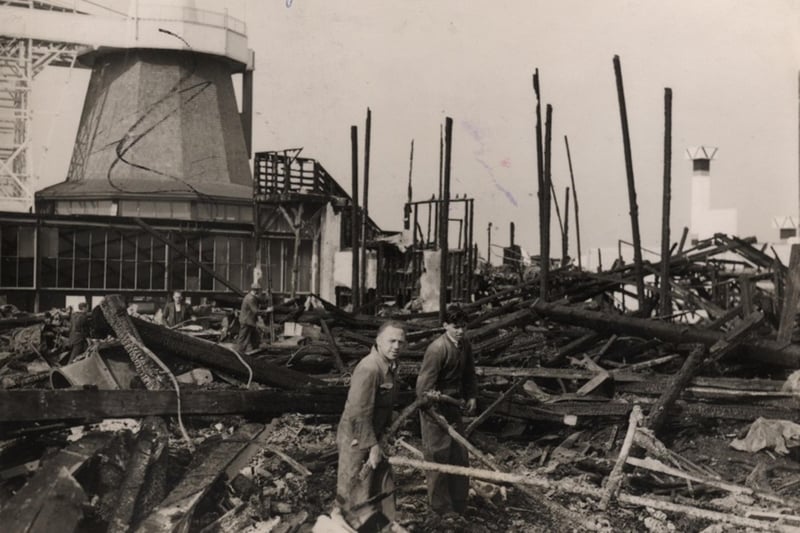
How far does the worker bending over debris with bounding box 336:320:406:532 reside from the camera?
573 centimetres

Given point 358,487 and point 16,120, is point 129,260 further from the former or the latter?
point 358,487

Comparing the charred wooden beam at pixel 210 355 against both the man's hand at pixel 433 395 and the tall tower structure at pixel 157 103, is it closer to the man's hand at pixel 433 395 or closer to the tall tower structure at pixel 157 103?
the man's hand at pixel 433 395

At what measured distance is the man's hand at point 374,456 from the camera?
563 cm

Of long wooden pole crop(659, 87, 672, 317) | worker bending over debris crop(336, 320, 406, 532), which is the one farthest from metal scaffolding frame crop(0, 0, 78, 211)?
worker bending over debris crop(336, 320, 406, 532)

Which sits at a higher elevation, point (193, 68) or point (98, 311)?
point (193, 68)

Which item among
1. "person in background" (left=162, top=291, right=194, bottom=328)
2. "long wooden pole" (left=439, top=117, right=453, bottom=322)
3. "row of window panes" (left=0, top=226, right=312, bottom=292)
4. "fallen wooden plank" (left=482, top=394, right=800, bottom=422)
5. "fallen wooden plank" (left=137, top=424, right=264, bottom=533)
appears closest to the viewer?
"fallen wooden plank" (left=137, top=424, right=264, bottom=533)

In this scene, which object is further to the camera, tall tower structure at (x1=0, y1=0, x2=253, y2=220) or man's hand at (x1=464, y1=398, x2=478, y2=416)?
tall tower structure at (x1=0, y1=0, x2=253, y2=220)

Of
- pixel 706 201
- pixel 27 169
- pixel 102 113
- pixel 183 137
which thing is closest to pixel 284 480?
pixel 27 169

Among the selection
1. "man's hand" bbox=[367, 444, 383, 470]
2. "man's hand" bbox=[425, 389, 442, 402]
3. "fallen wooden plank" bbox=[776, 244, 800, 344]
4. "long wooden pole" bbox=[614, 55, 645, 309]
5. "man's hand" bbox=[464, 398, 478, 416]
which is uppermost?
"long wooden pole" bbox=[614, 55, 645, 309]

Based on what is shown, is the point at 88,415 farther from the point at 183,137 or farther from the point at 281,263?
the point at 183,137

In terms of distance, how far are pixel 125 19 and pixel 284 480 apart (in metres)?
28.8

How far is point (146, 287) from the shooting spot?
26.4 meters

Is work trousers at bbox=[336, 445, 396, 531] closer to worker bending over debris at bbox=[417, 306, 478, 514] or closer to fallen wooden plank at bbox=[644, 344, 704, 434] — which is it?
→ worker bending over debris at bbox=[417, 306, 478, 514]

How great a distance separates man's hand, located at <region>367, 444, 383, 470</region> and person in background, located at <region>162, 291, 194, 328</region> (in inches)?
622
